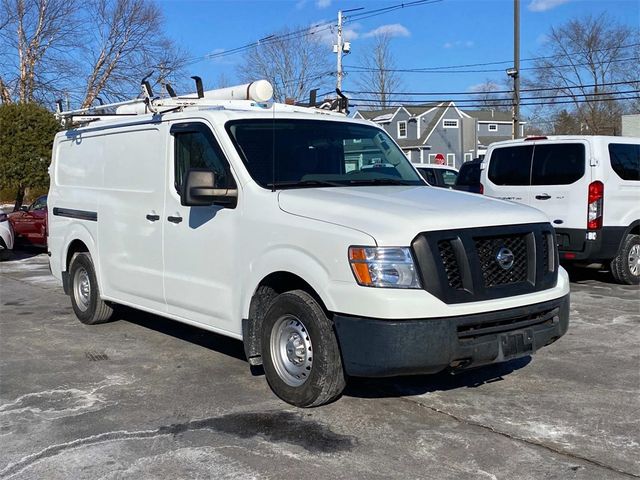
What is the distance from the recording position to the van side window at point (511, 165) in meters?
10.4

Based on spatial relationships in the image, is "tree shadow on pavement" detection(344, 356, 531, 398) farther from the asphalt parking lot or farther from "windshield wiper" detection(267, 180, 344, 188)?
"windshield wiper" detection(267, 180, 344, 188)

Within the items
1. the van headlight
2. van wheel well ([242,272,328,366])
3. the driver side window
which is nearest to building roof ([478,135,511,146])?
the driver side window

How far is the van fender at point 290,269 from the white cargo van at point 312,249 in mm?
12

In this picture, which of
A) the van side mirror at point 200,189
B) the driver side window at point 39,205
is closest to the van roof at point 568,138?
the van side mirror at point 200,189

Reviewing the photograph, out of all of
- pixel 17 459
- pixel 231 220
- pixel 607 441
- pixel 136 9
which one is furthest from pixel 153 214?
pixel 136 9

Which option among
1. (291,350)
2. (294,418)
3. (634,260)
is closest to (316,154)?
(291,350)

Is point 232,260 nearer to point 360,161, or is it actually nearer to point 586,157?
point 360,161

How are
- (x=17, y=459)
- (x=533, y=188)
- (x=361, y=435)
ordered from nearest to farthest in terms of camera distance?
(x=17, y=459)
(x=361, y=435)
(x=533, y=188)

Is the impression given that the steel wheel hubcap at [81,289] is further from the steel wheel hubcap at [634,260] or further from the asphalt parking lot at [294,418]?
the steel wheel hubcap at [634,260]

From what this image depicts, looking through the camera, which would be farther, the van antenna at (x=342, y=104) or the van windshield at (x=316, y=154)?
the van antenna at (x=342, y=104)

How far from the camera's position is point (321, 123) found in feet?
19.9

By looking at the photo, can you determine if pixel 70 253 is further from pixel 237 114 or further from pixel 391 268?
pixel 391 268

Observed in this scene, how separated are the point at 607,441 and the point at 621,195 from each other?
6.21m

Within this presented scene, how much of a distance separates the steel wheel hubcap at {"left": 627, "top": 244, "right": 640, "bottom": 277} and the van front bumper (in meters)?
6.21
